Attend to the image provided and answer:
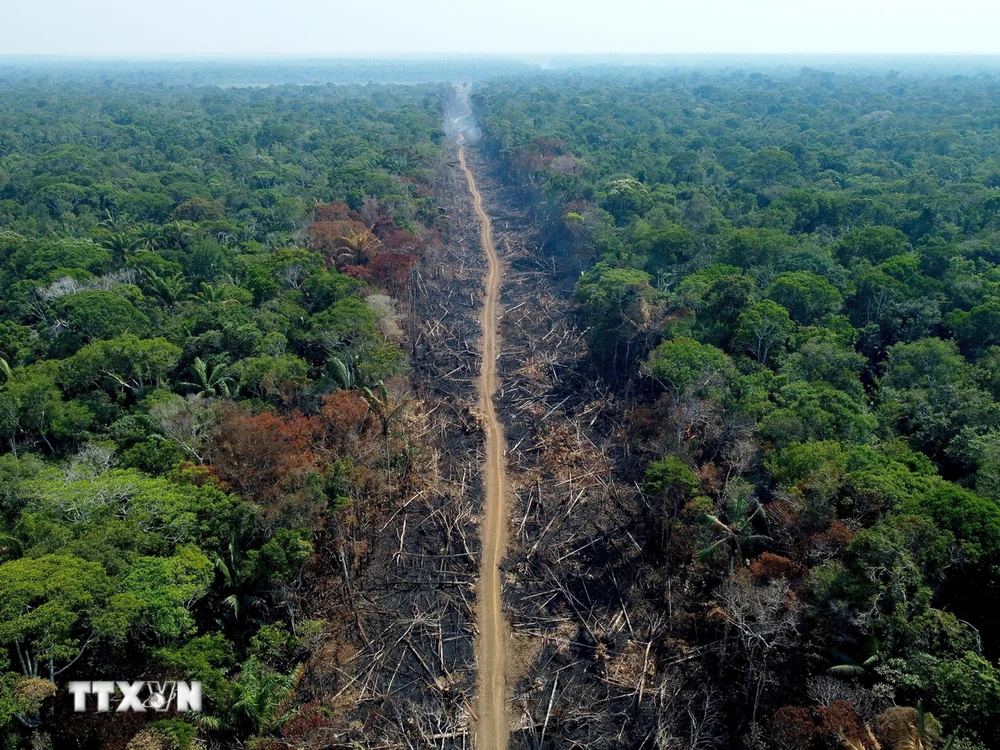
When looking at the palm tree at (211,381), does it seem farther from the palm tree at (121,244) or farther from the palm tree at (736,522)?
the palm tree at (736,522)

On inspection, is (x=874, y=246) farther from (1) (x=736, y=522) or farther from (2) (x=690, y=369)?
(1) (x=736, y=522)

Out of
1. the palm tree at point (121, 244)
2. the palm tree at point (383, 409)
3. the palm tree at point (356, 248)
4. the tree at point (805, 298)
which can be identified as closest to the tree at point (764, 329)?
the tree at point (805, 298)

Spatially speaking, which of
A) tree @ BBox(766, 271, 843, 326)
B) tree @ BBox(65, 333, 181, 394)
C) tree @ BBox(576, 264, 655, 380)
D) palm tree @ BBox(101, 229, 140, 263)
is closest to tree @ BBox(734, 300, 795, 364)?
tree @ BBox(766, 271, 843, 326)

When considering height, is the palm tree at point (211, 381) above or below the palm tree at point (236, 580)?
above

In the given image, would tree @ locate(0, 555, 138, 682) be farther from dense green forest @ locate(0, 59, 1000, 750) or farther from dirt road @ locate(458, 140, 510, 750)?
dirt road @ locate(458, 140, 510, 750)

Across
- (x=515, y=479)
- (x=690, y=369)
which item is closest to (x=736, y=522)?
(x=690, y=369)

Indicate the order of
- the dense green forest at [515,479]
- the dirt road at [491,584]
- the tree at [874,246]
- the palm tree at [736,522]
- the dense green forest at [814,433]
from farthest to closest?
1. the tree at [874,246]
2. the palm tree at [736,522]
3. the dirt road at [491,584]
4. the dense green forest at [515,479]
5. the dense green forest at [814,433]

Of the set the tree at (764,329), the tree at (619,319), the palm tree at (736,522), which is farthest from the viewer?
the tree at (619,319)

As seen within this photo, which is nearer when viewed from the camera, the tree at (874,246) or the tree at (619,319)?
the tree at (619,319)
